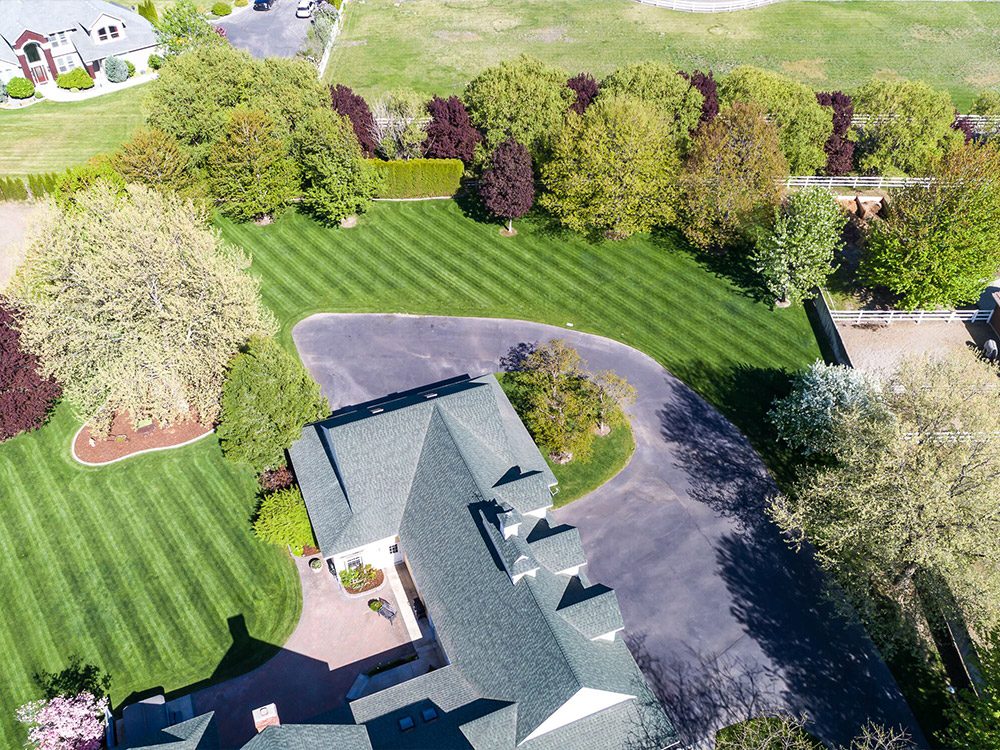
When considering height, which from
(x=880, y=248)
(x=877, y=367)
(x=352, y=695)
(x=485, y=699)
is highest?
(x=880, y=248)

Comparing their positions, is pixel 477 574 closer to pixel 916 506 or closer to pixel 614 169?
pixel 916 506

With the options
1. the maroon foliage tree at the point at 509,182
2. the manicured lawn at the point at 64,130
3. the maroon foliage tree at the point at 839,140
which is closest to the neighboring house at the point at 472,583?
the maroon foliage tree at the point at 509,182

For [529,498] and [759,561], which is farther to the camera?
[759,561]

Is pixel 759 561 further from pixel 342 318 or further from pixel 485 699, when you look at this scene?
pixel 342 318

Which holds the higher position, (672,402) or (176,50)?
(176,50)

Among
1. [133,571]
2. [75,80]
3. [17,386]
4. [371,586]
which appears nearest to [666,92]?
[371,586]

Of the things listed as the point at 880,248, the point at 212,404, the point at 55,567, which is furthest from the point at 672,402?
the point at 55,567

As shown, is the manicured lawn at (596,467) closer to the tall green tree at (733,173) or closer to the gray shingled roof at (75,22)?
the tall green tree at (733,173)

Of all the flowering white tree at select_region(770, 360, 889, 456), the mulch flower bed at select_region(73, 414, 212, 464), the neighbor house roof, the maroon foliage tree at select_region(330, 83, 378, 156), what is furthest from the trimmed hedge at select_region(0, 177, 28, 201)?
the flowering white tree at select_region(770, 360, 889, 456)
